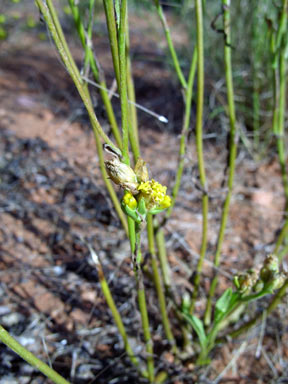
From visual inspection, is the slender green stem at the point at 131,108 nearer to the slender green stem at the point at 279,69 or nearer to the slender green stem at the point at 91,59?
the slender green stem at the point at 91,59

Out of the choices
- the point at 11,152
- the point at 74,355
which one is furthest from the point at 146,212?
the point at 11,152

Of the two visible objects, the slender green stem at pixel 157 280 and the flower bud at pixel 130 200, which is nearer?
the flower bud at pixel 130 200

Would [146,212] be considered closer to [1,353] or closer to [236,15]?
[1,353]

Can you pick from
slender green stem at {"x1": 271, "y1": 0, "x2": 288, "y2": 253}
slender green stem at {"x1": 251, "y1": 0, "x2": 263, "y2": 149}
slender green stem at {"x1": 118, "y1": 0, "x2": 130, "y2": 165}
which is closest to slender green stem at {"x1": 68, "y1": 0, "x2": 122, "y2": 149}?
slender green stem at {"x1": 118, "y1": 0, "x2": 130, "y2": 165}

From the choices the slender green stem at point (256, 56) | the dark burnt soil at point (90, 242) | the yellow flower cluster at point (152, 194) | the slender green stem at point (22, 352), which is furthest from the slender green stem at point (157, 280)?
the slender green stem at point (256, 56)

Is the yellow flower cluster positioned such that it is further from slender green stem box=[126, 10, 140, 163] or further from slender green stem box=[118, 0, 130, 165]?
slender green stem box=[126, 10, 140, 163]
